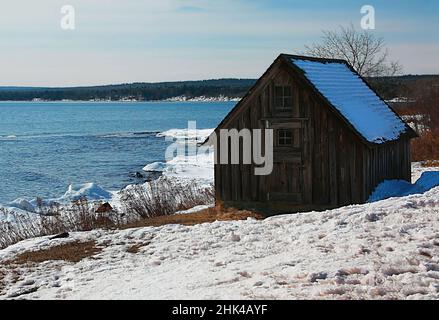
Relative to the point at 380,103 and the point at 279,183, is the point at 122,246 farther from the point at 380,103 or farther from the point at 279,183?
the point at 380,103

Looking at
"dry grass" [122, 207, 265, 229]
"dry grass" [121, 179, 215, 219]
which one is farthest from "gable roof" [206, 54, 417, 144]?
"dry grass" [121, 179, 215, 219]

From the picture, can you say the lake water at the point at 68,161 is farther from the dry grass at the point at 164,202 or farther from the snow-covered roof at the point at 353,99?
the snow-covered roof at the point at 353,99

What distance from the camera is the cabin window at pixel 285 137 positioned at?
2020cm

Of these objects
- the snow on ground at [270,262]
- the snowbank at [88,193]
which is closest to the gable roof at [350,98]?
the snow on ground at [270,262]

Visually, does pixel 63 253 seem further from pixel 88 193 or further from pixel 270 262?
pixel 88 193

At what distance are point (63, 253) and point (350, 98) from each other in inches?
466

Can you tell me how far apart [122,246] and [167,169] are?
95.9ft

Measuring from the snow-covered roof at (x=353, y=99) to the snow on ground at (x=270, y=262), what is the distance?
20.8 ft

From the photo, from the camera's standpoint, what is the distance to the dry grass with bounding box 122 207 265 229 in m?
17.8

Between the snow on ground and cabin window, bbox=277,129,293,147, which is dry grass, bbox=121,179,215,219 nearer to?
cabin window, bbox=277,129,293,147

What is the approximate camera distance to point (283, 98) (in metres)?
20.2

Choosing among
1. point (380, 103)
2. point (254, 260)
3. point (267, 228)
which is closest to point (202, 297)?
point (254, 260)

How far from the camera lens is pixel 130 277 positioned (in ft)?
33.7

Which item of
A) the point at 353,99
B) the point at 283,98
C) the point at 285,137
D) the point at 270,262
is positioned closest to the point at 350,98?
the point at 353,99
